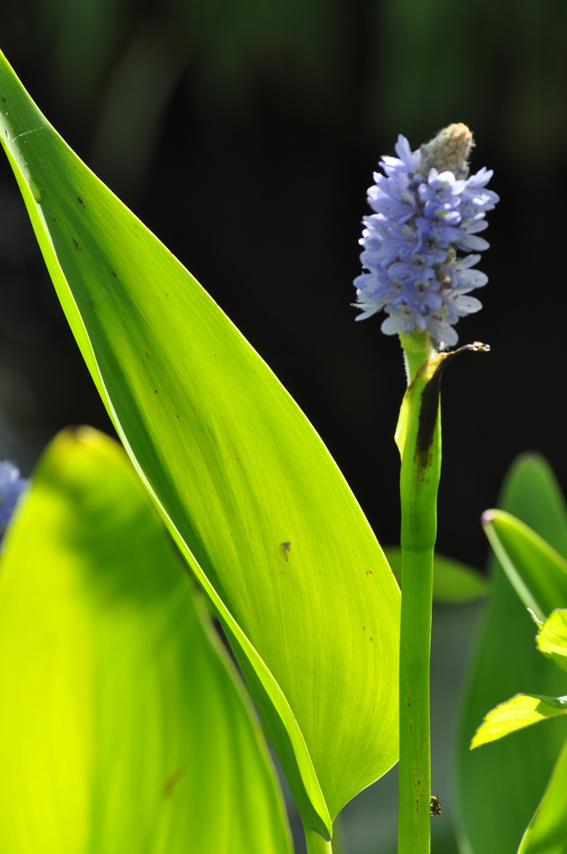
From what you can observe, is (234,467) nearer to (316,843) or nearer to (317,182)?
(316,843)

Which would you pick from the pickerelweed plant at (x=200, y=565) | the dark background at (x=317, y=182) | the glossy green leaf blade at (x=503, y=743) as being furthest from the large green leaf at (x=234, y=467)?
the dark background at (x=317, y=182)

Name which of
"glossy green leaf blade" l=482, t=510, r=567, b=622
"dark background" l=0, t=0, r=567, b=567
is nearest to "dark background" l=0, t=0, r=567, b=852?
"dark background" l=0, t=0, r=567, b=567

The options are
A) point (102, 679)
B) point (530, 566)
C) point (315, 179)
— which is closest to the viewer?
point (102, 679)

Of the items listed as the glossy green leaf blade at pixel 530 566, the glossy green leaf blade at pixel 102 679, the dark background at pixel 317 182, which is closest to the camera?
the glossy green leaf blade at pixel 102 679

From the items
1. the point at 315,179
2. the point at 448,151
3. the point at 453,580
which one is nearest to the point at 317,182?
the point at 315,179

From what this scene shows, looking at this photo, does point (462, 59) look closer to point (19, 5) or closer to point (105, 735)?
point (19, 5)

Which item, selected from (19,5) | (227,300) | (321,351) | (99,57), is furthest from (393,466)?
(19,5)

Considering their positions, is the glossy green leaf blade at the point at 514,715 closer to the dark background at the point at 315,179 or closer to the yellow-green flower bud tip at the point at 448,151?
the yellow-green flower bud tip at the point at 448,151
